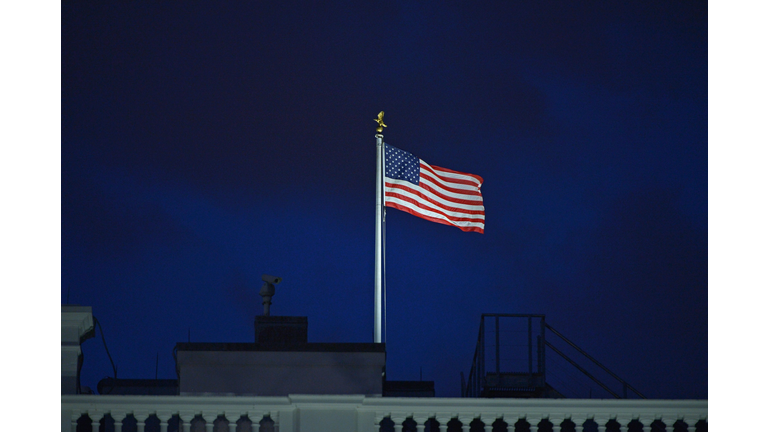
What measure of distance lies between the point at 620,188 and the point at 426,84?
4.74 m

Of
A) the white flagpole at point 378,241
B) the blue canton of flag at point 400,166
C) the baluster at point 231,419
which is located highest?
the blue canton of flag at point 400,166

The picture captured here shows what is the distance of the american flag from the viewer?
37.4ft

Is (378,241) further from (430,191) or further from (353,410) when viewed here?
(353,410)

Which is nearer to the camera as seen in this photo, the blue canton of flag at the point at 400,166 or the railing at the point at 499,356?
the railing at the point at 499,356

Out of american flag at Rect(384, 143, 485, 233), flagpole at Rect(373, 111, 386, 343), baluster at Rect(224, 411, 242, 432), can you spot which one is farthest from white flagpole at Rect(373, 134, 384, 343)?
baluster at Rect(224, 411, 242, 432)

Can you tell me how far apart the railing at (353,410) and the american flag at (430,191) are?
4864 millimetres

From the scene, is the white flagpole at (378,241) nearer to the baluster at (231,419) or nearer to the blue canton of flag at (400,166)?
the blue canton of flag at (400,166)

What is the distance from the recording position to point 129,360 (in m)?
17.3

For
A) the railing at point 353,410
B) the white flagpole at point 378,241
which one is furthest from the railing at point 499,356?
the railing at point 353,410

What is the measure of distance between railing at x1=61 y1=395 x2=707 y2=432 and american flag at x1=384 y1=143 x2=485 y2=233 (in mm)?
4864

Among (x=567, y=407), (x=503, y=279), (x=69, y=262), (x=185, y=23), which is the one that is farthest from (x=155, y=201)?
(x=567, y=407)

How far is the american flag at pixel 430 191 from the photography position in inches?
449

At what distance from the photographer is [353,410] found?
6.61 metres

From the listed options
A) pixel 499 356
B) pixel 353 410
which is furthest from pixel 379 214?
pixel 353 410
